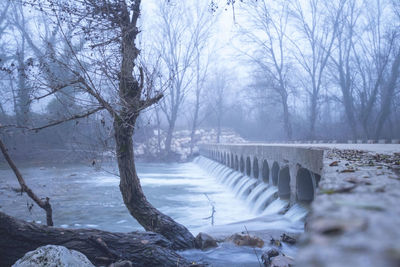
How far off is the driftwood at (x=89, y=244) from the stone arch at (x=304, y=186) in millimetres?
3601

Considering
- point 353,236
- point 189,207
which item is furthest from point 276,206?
point 353,236

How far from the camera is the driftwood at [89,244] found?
352cm

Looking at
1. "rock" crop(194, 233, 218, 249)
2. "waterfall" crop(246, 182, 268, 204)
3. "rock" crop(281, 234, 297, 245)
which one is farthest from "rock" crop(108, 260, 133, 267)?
"waterfall" crop(246, 182, 268, 204)

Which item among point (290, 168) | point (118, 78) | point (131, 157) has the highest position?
point (118, 78)

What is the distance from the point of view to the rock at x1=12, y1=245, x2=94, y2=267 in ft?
9.64

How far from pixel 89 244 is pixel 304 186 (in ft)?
15.8

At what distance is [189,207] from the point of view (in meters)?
10.4

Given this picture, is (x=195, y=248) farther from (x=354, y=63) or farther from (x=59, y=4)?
(x=354, y=63)

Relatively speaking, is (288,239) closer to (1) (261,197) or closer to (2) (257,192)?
(1) (261,197)

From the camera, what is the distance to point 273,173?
9039 millimetres

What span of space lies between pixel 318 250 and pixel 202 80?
3517 centimetres

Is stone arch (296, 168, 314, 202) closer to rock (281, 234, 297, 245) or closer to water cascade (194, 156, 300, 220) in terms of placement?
water cascade (194, 156, 300, 220)

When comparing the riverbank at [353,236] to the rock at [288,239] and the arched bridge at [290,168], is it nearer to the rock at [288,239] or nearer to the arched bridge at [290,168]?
the arched bridge at [290,168]

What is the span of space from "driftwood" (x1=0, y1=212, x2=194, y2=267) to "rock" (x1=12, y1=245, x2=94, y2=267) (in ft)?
1.66
